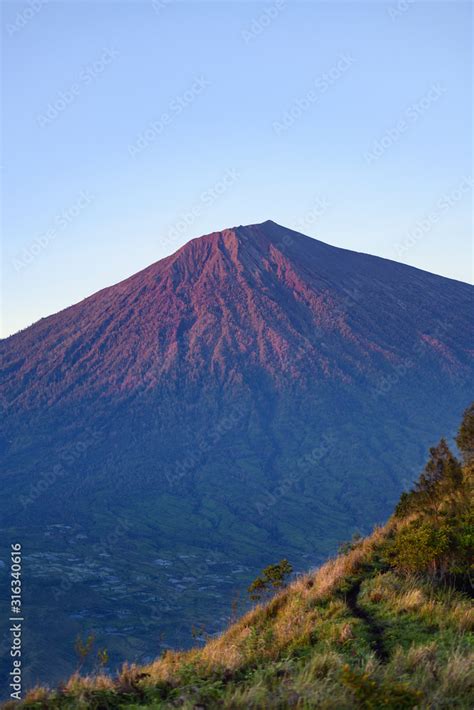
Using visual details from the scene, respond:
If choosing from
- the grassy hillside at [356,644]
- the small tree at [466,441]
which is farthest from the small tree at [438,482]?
the small tree at [466,441]

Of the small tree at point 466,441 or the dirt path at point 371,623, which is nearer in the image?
the dirt path at point 371,623

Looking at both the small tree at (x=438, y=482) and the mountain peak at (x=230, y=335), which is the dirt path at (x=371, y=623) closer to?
the small tree at (x=438, y=482)

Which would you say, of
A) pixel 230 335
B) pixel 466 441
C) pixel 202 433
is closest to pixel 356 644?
pixel 466 441

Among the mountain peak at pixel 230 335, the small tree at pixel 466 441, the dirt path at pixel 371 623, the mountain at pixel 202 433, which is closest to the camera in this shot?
the dirt path at pixel 371 623

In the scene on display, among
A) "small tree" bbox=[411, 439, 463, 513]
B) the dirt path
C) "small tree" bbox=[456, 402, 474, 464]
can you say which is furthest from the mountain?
the dirt path

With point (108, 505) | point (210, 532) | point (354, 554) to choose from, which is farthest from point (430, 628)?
point (108, 505)

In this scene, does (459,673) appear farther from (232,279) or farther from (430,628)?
(232,279)
